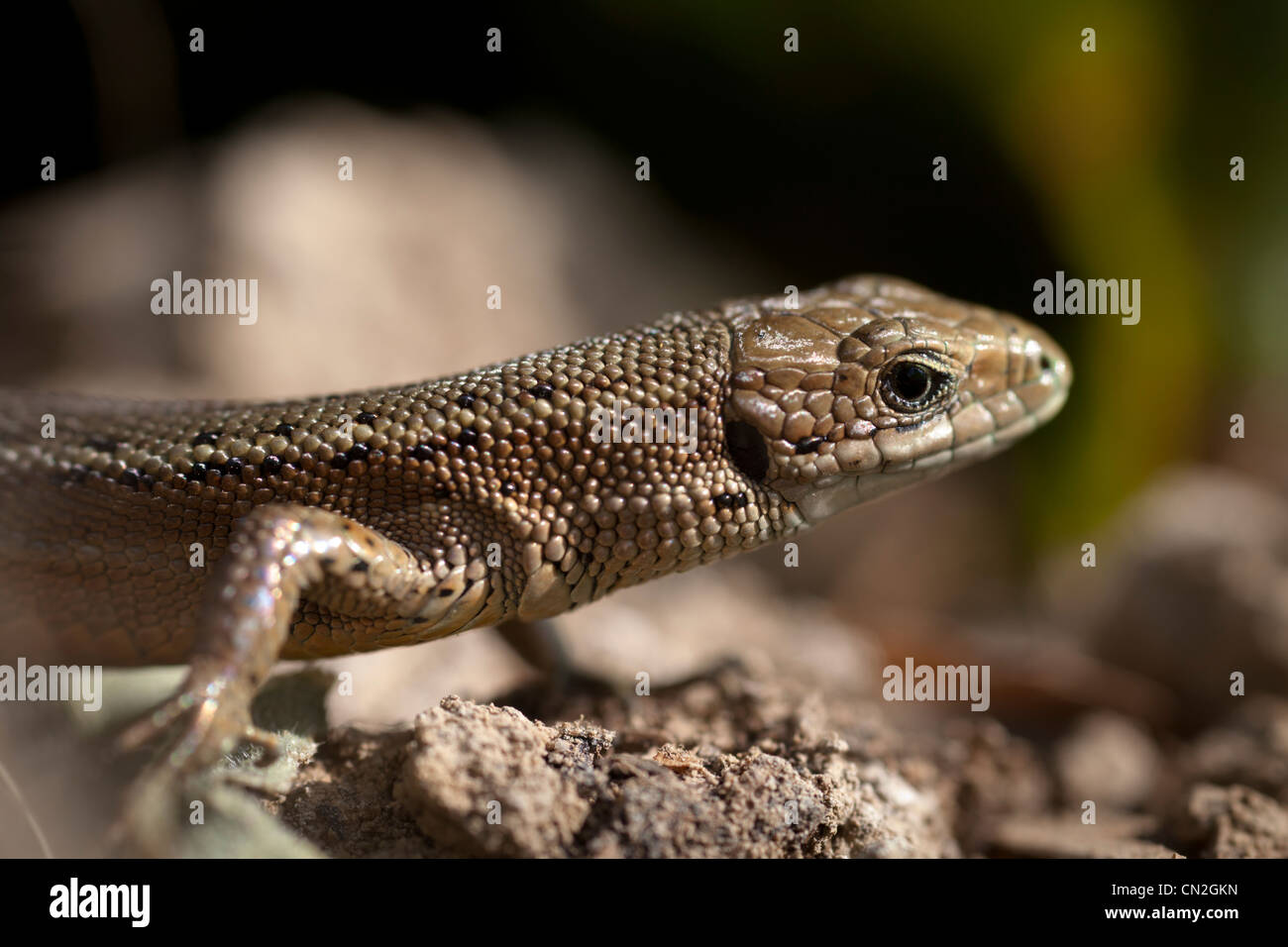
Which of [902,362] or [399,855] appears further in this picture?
[902,362]

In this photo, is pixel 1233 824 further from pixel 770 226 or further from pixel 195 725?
pixel 770 226

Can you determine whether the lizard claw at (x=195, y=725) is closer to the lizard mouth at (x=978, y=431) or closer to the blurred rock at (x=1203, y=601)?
the lizard mouth at (x=978, y=431)

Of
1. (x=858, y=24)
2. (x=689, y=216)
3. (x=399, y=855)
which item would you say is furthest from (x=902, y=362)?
(x=689, y=216)

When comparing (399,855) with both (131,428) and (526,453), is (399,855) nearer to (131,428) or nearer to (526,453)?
(526,453)

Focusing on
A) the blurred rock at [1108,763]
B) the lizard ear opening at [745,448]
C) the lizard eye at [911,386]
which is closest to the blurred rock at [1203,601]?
the blurred rock at [1108,763]

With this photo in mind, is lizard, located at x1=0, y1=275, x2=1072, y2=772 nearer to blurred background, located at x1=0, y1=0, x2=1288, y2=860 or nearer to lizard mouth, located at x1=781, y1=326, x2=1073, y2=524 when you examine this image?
lizard mouth, located at x1=781, y1=326, x2=1073, y2=524

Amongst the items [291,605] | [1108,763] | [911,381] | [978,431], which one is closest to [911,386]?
[911,381]
